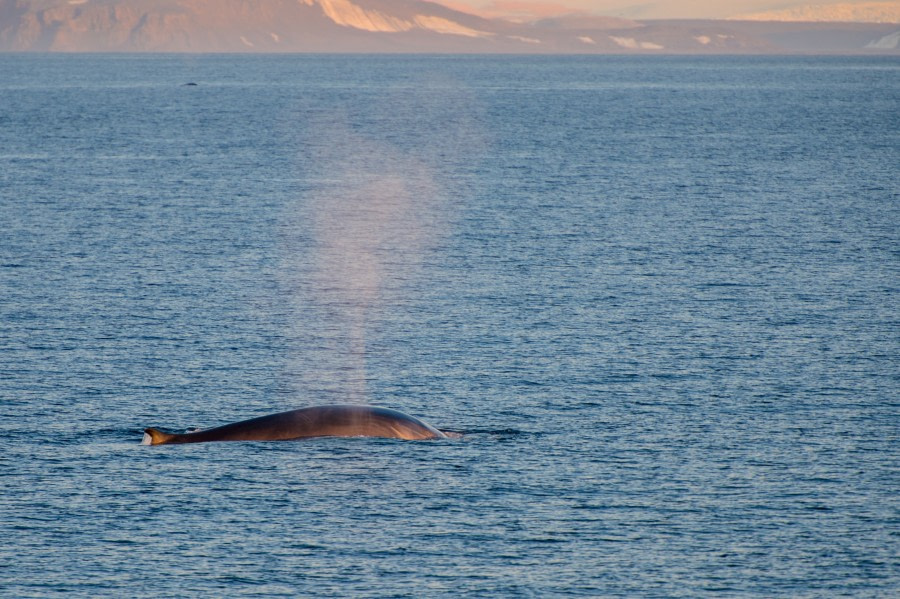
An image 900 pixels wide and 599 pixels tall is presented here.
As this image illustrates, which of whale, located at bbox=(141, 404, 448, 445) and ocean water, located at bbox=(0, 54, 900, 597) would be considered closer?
ocean water, located at bbox=(0, 54, 900, 597)

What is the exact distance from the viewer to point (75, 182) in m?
107

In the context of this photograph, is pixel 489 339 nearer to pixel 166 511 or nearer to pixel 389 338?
pixel 389 338

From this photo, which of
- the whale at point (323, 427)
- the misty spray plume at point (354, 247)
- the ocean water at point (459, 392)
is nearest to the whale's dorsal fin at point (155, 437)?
the whale at point (323, 427)

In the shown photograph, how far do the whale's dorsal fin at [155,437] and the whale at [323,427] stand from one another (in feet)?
0.09

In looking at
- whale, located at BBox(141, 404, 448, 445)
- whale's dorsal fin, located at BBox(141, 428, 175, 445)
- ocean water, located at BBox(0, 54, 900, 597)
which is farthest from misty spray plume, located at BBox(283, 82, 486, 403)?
whale's dorsal fin, located at BBox(141, 428, 175, 445)

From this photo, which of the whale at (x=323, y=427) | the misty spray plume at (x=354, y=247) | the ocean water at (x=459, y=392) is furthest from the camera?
the misty spray plume at (x=354, y=247)

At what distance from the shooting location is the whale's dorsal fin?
120ft

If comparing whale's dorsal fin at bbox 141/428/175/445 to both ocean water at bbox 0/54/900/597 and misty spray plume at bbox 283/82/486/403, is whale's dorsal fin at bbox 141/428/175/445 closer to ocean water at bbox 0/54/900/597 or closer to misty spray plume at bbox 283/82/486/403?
ocean water at bbox 0/54/900/597

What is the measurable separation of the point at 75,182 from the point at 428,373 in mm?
67756

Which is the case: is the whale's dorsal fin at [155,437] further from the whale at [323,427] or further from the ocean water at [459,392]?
the ocean water at [459,392]

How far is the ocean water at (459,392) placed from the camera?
29906mm

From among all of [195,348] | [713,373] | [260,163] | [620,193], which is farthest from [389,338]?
[260,163]

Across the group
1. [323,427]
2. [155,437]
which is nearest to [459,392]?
[323,427]

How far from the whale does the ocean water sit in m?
0.58
